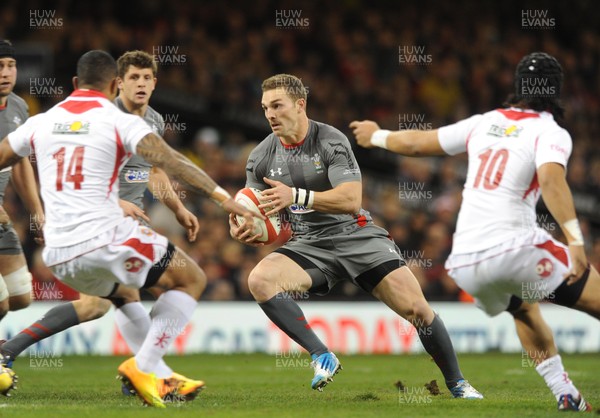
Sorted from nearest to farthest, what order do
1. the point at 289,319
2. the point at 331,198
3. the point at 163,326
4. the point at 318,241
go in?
the point at 163,326 → the point at 331,198 → the point at 289,319 → the point at 318,241

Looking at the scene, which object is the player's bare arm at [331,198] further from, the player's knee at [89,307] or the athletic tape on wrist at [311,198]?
the player's knee at [89,307]

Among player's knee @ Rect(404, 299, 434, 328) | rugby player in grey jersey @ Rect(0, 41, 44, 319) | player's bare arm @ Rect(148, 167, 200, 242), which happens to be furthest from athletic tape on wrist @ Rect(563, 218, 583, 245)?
rugby player in grey jersey @ Rect(0, 41, 44, 319)

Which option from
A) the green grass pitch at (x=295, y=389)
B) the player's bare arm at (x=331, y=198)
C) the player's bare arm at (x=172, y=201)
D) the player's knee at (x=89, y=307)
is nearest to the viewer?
the green grass pitch at (x=295, y=389)

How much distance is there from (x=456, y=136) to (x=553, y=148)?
673 mm

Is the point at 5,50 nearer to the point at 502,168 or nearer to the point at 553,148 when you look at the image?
the point at 502,168

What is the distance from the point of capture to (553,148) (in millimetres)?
6133

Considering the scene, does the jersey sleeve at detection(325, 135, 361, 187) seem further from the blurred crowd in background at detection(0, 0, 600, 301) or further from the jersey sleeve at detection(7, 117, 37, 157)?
the blurred crowd in background at detection(0, 0, 600, 301)

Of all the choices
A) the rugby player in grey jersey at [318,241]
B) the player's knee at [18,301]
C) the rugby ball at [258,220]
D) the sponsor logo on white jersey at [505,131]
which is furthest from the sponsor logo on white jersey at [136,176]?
the sponsor logo on white jersey at [505,131]

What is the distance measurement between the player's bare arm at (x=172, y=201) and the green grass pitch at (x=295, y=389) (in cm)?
131

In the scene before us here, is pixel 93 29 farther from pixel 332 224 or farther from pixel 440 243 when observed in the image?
pixel 332 224

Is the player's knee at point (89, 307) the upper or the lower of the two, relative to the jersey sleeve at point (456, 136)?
lower

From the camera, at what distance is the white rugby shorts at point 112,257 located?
6.44 m

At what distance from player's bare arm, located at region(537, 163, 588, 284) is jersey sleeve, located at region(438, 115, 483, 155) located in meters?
0.61

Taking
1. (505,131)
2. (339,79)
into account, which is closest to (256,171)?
(505,131)
